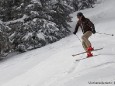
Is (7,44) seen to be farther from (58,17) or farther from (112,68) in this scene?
(112,68)

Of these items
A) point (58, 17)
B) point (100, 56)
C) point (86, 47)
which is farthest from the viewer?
point (58, 17)

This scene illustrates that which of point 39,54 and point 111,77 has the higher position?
point 111,77

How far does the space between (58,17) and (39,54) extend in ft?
22.3

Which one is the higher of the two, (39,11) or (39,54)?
(39,11)

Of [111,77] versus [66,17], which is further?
[66,17]

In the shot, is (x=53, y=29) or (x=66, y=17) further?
(x=66, y=17)

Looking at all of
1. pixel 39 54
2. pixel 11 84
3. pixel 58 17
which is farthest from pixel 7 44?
pixel 11 84

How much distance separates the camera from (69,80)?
30.0ft

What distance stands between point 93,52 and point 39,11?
987cm

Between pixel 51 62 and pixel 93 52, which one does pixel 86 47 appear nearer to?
pixel 93 52

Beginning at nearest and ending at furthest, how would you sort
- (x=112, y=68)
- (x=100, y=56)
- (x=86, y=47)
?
(x=112, y=68) < (x=100, y=56) < (x=86, y=47)

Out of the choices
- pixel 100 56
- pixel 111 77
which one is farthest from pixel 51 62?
pixel 111 77

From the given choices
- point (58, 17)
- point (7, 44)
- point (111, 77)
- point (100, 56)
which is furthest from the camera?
point (58, 17)

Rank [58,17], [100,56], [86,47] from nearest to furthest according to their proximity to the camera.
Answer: [100,56], [86,47], [58,17]
